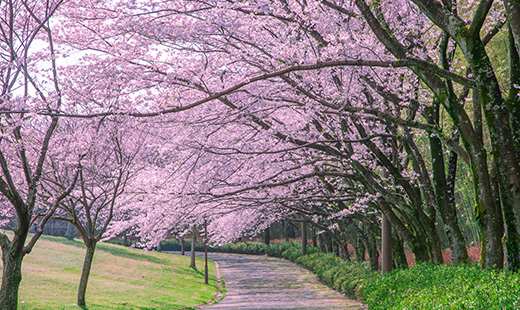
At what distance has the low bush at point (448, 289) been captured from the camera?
17.7 ft

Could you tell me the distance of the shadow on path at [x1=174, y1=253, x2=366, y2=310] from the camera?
16578mm

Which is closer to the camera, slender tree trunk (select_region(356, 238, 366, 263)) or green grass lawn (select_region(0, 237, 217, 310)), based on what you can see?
green grass lawn (select_region(0, 237, 217, 310))

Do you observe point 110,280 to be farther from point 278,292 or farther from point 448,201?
point 448,201

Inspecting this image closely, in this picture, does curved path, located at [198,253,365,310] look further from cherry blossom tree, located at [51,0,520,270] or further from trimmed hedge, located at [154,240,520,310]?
cherry blossom tree, located at [51,0,520,270]

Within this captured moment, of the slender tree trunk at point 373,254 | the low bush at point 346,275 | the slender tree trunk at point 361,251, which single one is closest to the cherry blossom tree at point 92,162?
the low bush at point 346,275

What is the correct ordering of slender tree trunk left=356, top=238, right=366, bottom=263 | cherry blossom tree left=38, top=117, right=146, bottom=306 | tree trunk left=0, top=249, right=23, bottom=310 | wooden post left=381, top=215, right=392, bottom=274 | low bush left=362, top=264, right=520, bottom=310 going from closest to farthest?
low bush left=362, top=264, right=520, bottom=310 < tree trunk left=0, top=249, right=23, bottom=310 < cherry blossom tree left=38, top=117, right=146, bottom=306 < wooden post left=381, top=215, right=392, bottom=274 < slender tree trunk left=356, top=238, right=366, bottom=263

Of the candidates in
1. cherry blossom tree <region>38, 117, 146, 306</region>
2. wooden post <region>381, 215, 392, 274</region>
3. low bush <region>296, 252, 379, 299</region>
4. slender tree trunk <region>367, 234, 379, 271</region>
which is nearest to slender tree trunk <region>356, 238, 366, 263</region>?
low bush <region>296, 252, 379, 299</region>

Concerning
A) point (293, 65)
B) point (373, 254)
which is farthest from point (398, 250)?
point (293, 65)

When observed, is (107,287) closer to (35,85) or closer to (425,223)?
(35,85)

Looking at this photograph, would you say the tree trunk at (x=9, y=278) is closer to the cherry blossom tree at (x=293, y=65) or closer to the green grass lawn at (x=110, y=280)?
the green grass lawn at (x=110, y=280)

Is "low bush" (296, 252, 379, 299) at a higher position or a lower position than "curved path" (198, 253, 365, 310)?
higher

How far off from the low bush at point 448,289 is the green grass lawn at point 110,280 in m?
9.02

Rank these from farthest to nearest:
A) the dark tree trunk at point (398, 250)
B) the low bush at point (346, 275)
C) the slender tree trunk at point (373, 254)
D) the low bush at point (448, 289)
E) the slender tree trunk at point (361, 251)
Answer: the slender tree trunk at point (361, 251) → the slender tree trunk at point (373, 254) → the low bush at point (346, 275) → the dark tree trunk at point (398, 250) → the low bush at point (448, 289)

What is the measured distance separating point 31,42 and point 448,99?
8874 millimetres
